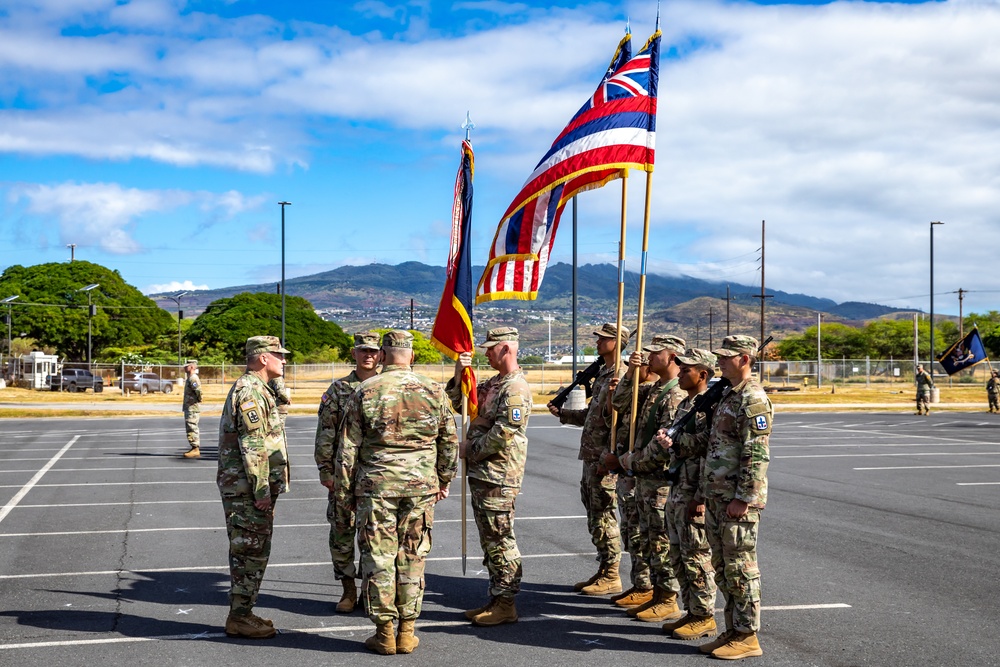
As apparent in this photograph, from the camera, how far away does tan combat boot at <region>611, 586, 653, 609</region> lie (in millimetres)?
7930

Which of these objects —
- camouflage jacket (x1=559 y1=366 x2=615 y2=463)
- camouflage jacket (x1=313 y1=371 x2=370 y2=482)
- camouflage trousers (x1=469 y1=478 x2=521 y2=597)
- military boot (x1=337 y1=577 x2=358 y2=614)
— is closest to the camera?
camouflage trousers (x1=469 y1=478 x2=521 y2=597)

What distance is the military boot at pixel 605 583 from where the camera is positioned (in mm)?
8297

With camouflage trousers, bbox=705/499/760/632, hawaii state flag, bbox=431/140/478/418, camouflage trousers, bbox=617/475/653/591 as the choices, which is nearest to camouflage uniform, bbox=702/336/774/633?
camouflage trousers, bbox=705/499/760/632

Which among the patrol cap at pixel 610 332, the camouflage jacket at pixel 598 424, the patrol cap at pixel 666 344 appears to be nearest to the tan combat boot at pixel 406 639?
the camouflage jacket at pixel 598 424

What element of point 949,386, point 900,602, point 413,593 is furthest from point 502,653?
point 949,386

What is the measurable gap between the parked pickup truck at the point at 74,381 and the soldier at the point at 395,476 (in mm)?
50349

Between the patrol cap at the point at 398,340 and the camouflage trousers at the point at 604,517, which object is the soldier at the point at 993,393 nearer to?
the camouflage trousers at the point at 604,517

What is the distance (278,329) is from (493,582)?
255 ft

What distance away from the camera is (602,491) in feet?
27.2

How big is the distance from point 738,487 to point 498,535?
1.87m

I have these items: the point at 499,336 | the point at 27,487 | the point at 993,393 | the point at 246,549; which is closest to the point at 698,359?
the point at 499,336

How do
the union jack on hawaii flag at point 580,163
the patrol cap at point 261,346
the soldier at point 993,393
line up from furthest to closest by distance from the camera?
the soldier at point 993,393 → the union jack on hawaii flag at point 580,163 → the patrol cap at point 261,346

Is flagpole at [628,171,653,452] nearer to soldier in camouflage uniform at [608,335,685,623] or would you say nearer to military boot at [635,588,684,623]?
soldier in camouflage uniform at [608,335,685,623]

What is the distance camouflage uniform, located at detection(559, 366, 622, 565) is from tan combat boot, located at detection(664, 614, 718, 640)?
129 cm
